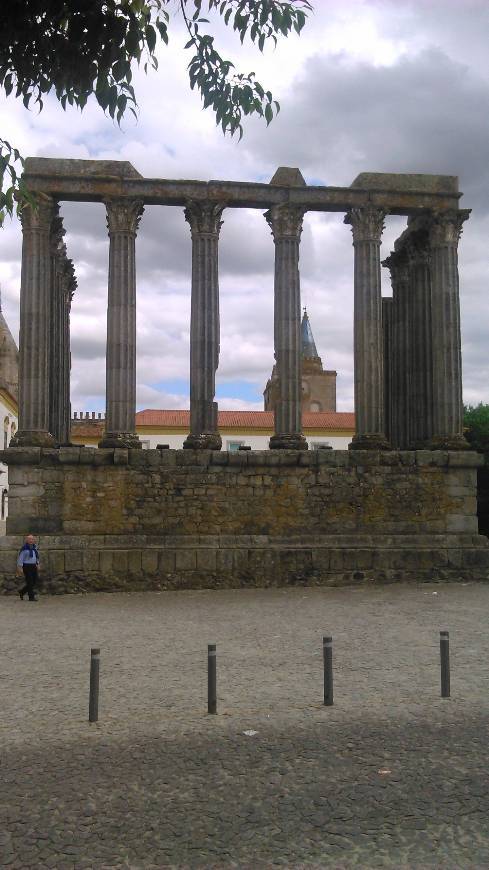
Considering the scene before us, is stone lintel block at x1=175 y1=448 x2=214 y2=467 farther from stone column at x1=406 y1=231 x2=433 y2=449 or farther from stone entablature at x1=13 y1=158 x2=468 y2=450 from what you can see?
stone column at x1=406 y1=231 x2=433 y2=449

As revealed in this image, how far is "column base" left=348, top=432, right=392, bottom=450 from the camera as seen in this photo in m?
18.5

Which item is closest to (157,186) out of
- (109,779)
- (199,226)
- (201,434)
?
(199,226)

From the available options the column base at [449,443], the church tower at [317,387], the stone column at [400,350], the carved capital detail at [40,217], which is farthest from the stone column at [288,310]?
the church tower at [317,387]

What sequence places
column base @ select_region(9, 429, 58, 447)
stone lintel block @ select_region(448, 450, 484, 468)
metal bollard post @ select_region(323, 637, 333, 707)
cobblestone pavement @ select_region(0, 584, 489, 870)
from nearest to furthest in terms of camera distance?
cobblestone pavement @ select_region(0, 584, 489, 870), metal bollard post @ select_region(323, 637, 333, 707), column base @ select_region(9, 429, 58, 447), stone lintel block @ select_region(448, 450, 484, 468)

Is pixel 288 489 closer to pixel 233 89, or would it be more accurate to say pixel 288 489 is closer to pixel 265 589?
pixel 265 589

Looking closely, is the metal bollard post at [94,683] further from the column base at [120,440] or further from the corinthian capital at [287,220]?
the corinthian capital at [287,220]

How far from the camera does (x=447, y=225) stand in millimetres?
19312

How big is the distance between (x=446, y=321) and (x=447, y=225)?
236 centimetres

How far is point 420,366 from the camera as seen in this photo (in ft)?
69.5

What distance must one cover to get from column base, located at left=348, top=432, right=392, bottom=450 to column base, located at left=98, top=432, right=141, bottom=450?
16.8 ft

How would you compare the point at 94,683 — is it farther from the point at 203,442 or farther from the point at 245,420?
the point at 245,420

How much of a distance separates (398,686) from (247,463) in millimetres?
9823

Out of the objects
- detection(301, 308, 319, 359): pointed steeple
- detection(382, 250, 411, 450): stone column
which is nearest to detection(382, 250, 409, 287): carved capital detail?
detection(382, 250, 411, 450): stone column

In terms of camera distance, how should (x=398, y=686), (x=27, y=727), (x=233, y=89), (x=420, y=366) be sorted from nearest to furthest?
(x=233, y=89)
(x=27, y=727)
(x=398, y=686)
(x=420, y=366)
